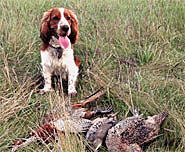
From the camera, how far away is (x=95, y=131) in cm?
319

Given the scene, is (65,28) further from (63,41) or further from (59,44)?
(59,44)

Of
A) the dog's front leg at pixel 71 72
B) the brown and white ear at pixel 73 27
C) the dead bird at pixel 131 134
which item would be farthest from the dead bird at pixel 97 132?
the brown and white ear at pixel 73 27

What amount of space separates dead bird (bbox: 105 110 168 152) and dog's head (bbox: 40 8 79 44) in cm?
141

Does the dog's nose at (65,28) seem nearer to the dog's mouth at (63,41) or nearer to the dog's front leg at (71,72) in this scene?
the dog's mouth at (63,41)

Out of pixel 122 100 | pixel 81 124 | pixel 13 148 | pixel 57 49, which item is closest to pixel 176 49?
pixel 122 100

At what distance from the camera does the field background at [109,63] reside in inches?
137

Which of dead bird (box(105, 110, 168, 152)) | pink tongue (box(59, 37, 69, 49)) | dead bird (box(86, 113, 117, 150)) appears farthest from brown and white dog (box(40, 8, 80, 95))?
dead bird (box(105, 110, 168, 152))

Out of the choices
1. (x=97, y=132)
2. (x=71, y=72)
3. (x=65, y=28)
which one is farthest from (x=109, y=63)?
(x=97, y=132)

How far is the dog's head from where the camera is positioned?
3826mm

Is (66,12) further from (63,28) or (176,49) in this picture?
(176,49)

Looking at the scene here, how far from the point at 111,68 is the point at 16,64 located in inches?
57.2

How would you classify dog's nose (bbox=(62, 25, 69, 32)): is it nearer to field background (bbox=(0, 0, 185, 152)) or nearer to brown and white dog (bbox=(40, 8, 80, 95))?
brown and white dog (bbox=(40, 8, 80, 95))

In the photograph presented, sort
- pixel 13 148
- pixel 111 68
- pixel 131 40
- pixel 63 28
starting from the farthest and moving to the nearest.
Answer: pixel 131 40
pixel 111 68
pixel 63 28
pixel 13 148

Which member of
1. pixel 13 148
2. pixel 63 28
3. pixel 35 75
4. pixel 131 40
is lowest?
pixel 13 148
